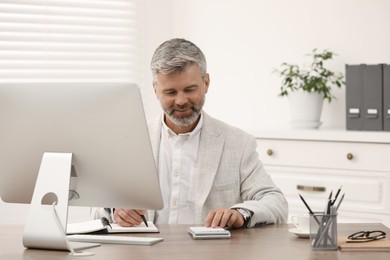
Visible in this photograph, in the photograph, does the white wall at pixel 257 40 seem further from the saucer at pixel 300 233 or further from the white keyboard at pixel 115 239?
the saucer at pixel 300 233

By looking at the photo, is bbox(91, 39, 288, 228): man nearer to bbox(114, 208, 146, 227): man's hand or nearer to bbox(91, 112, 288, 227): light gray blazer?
bbox(91, 112, 288, 227): light gray blazer

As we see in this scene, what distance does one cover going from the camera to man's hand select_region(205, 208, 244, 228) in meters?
2.46

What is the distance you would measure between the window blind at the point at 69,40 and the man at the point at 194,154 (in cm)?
168

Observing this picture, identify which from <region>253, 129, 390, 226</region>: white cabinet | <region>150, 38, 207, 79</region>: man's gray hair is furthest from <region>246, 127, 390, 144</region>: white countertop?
<region>150, 38, 207, 79</region>: man's gray hair

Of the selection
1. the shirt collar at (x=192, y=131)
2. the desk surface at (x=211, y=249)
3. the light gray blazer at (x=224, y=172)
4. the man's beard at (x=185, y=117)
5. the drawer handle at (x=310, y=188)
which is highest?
the man's beard at (x=185, y=117)

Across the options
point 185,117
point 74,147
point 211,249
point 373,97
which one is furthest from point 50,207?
point 373,97

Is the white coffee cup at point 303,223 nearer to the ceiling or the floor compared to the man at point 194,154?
nearer to the floor

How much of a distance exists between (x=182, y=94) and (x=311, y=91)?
5.64 feet

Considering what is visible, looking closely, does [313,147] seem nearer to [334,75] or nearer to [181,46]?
[334,75]

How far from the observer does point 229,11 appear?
193 inches

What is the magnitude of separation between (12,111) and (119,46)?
250 cm

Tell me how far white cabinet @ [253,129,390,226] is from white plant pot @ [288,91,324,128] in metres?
0.25

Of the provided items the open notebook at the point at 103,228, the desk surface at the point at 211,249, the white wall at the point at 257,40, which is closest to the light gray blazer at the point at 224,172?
the open notebook at the point at 103,228

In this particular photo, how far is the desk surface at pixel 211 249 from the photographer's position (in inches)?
83.3
